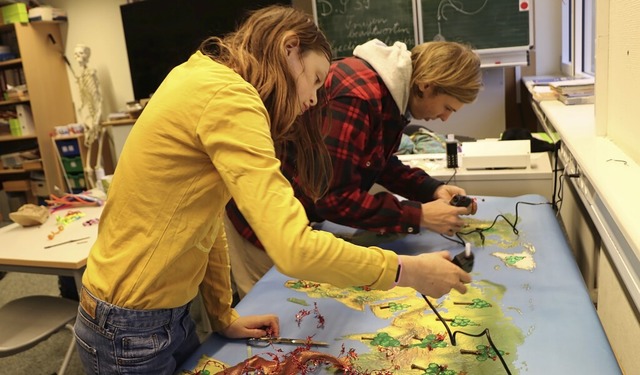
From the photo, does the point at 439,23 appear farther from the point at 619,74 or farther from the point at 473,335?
the point at 473,335

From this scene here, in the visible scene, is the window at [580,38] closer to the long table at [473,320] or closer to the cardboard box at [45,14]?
the long table at [473,320]

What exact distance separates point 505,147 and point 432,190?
48 cm

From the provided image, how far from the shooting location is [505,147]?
210cm

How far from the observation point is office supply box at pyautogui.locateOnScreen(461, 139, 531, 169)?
2.00 meters

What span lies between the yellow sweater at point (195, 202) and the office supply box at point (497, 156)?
4.25 ft

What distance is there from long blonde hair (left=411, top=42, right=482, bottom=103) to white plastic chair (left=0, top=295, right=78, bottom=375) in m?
1.42

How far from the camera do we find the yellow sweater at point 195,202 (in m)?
0.75

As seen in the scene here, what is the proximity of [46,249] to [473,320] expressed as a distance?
159cm

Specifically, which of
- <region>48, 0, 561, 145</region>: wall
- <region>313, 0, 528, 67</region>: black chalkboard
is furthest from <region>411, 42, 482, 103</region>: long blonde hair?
<region>48, 0, 561, 145</region>: wall

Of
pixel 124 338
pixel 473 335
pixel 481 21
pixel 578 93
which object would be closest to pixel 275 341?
pixel 124 338

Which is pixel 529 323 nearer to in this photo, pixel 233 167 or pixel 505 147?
pixel 233 167

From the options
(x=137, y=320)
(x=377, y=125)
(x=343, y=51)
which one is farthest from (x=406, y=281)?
(x=343, y=51)

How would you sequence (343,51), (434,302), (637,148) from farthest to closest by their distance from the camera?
(343,51) < (637,148) < (434,302)

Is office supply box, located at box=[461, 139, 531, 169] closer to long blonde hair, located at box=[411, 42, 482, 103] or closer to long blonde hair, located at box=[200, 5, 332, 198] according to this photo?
long blonde hair, located at box=[411, 42, 482, 103]
